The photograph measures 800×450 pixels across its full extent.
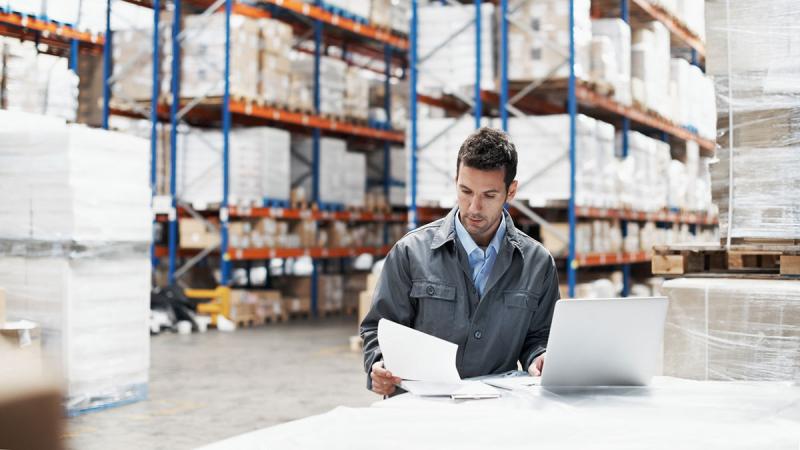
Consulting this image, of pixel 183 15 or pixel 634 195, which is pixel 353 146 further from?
pixel 634 195

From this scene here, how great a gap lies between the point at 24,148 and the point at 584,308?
429cm

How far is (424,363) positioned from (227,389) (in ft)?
14.7

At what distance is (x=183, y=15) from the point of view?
1157 cm

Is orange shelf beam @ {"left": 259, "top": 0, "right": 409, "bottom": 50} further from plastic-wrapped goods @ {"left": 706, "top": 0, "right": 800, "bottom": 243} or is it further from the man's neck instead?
the man's neck

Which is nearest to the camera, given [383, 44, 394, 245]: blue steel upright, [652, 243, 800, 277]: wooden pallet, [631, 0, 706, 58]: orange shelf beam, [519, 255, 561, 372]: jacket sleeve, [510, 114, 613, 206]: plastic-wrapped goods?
[519, 255, 561, 372]: jacket sleeve

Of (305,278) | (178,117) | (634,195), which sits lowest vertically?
(305,278)

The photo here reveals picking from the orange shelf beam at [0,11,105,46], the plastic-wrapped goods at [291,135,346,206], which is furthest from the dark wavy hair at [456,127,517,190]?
the plastic-wrapped goods at [291,135,346,206]

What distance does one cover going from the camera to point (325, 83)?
12453 mm

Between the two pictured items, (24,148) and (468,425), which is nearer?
(468,425)

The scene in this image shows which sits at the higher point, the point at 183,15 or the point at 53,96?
the point at 183,15

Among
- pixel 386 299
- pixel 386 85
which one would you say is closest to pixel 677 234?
pixel 386 85

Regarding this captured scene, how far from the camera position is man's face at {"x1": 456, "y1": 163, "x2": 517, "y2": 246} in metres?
2.88

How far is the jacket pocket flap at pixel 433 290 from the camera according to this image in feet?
9.51

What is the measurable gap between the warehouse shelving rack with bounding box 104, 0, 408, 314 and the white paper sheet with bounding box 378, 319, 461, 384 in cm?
842
